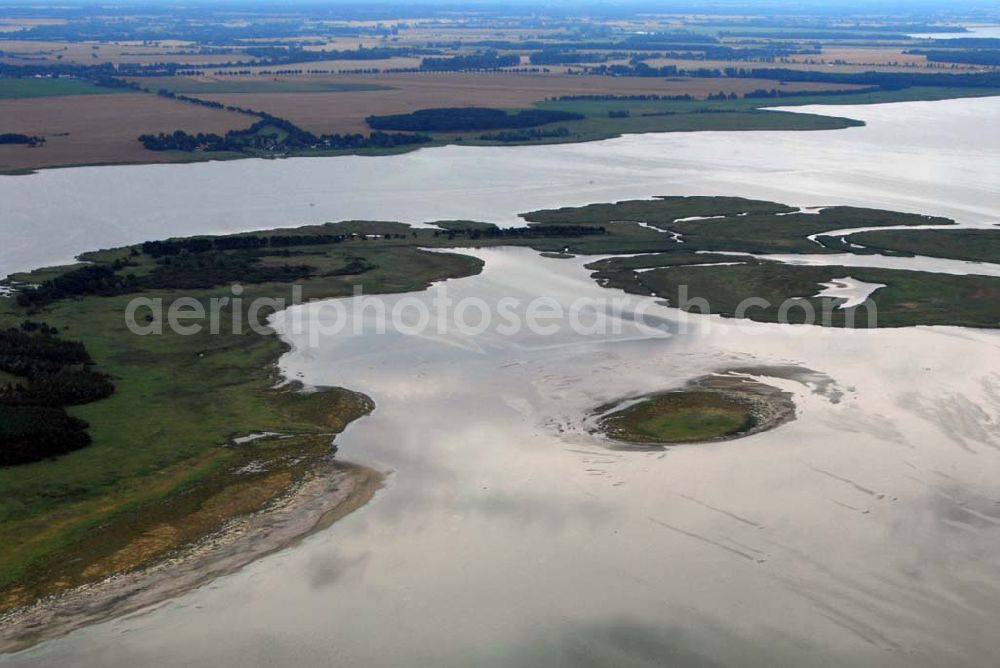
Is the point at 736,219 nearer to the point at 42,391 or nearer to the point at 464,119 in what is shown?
the point at 42,391

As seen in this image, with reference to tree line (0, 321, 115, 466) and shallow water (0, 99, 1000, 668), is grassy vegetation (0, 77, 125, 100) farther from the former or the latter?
tree line (0, 321, 115, 466)

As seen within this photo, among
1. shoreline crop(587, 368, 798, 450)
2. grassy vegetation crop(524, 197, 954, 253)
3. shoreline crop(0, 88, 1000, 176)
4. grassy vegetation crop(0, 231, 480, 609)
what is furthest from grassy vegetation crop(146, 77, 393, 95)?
shoreline crop(587, 368, 798, 450)

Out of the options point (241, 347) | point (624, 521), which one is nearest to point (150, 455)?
point (241, 347)

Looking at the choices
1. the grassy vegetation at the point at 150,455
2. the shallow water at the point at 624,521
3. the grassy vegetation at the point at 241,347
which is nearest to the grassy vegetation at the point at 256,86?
the grassy vegetation at the point at 241,347

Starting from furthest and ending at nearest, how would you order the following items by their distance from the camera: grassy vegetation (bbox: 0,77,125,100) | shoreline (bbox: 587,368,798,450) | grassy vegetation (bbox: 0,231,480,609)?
grassy vegetation (bbox: 0,77,125,100)
shoreline (bbox: 587,368,798,450)
grassy vegetation (bbox: 0,231,480,609)

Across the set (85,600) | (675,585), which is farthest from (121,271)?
(675,585)

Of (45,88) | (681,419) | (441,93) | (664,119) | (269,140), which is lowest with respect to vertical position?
(681,419)
